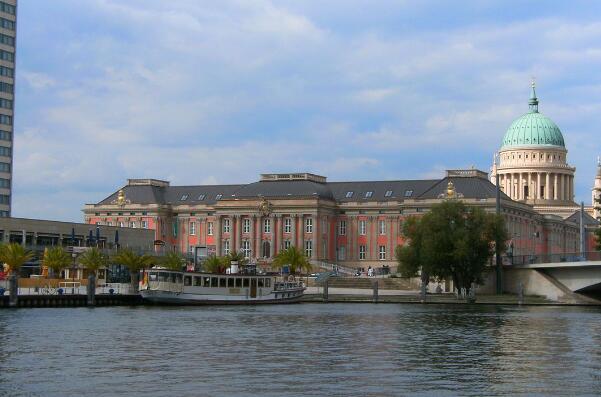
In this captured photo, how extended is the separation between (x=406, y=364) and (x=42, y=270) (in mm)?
94832

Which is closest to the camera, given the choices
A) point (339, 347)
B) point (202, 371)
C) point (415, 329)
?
point (202, 371)

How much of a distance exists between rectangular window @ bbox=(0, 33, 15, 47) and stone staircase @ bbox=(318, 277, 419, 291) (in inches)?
2339

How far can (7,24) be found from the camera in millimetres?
178250

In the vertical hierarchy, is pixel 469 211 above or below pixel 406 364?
above

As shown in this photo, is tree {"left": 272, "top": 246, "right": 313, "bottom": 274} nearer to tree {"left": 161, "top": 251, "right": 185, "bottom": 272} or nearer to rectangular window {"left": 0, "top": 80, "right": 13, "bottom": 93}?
tree {"left": 161, "top": 251, "right": 185, "bottom": 272}

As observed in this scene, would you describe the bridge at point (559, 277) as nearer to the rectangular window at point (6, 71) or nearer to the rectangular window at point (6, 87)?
the rectangular window at point (6, 87)

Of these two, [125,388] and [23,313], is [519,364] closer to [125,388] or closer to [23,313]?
[125,388]

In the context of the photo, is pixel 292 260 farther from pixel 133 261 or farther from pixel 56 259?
pixel 56 259

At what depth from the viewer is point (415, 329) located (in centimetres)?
8375

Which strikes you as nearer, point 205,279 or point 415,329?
point 415,329

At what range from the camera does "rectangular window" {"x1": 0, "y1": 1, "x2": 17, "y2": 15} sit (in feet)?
581

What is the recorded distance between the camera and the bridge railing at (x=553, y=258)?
12875 centimetres

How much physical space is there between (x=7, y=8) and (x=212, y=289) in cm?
7046

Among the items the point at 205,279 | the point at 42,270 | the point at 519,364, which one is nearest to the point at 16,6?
the point at 42,270
